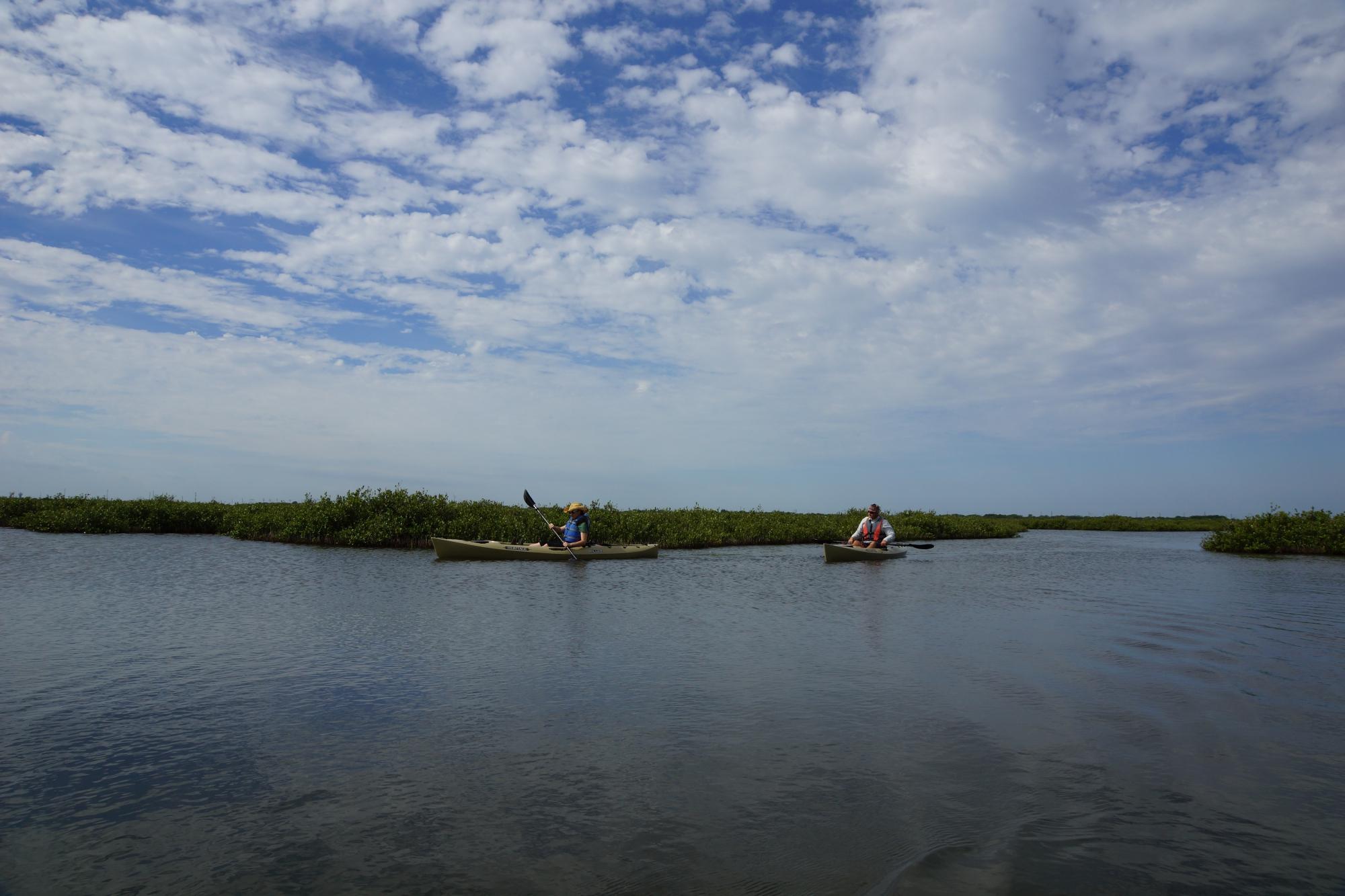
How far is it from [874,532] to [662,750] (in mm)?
25245

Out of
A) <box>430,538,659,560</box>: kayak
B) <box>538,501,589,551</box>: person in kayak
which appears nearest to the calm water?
<box>430,538,659,560</box>: kayak

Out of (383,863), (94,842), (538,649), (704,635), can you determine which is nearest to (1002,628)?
(704,635)

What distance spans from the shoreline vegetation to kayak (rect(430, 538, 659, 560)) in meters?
6.58

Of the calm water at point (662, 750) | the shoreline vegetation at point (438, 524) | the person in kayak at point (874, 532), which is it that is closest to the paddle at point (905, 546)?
the person in kayak at point (874, 532)

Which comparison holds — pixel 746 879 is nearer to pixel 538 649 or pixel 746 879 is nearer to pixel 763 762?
pixel 763 762

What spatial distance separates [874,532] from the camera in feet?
103

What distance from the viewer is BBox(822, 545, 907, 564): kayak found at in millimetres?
27516

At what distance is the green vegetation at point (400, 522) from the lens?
108 feet

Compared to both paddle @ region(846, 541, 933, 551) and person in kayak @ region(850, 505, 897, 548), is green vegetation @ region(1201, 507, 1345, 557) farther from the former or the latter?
person in kayak @ region(850, 505, 897, 548)

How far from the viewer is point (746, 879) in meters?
4.91

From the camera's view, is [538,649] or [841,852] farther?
[538,649]

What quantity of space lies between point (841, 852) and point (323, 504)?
32.5 m

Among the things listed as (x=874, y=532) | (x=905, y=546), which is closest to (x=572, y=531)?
(x=874, y=532)

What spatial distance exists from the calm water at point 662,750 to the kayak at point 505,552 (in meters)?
8.93
